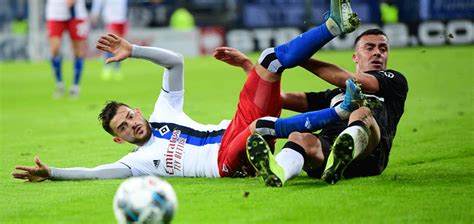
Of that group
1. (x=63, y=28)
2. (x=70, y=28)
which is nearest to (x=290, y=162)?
(x=70, y=28)

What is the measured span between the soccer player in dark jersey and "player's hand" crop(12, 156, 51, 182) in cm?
184

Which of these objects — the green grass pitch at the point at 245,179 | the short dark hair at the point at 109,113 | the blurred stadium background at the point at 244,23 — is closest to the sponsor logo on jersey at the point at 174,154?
the green grass pitch at the point at 245,179

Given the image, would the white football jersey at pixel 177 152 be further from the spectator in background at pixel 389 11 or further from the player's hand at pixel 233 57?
the spectator in background at pixel 389 11

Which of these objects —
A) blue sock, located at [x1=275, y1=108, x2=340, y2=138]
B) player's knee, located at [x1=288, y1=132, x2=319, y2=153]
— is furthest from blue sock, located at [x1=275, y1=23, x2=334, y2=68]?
player's knee, located at [x1=288, y1=132, x2=319, y2=153]

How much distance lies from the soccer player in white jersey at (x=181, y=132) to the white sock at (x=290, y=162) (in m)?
0.39

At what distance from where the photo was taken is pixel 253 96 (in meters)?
7.93

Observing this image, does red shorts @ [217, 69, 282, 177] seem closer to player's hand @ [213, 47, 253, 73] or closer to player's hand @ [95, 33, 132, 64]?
player's hand @ [213, 47, 253, 73]

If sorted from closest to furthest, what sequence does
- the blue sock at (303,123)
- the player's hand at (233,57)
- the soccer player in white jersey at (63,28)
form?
1. the blue sock at (303,123)
2. the player's hand at (233,57)
3. the soccer player in white jersey at (63,28)

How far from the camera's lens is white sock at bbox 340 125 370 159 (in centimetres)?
706

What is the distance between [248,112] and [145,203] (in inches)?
102

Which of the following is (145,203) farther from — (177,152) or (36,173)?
(36,173)

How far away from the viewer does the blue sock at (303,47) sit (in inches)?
296

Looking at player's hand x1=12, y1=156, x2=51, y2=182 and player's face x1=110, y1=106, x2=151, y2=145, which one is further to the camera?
player's face x1=110, y1=106, x2=151, y2=145

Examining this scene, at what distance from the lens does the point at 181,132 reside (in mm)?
8211
